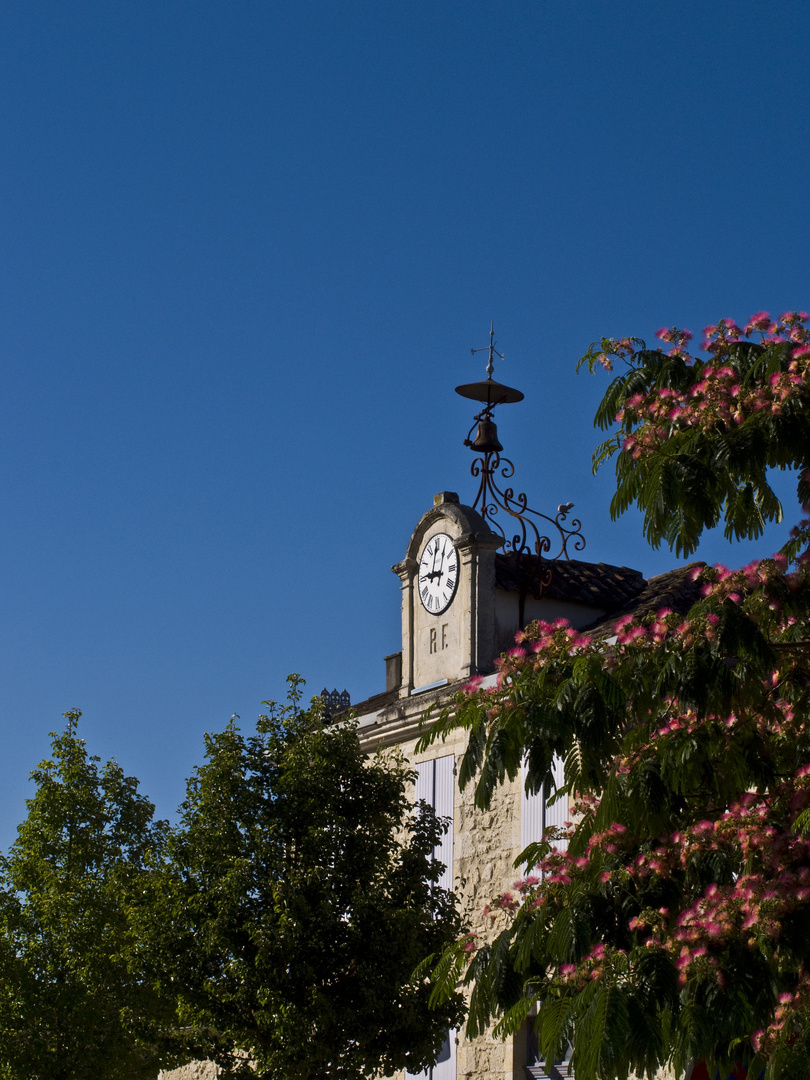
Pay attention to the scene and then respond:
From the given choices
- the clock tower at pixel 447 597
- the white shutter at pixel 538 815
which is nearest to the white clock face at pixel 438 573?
the clock tower at pixel 447 597

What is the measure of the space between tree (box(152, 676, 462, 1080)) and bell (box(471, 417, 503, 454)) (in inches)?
261

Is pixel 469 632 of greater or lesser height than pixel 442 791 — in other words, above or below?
above

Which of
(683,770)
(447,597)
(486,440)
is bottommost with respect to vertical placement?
(683,770)

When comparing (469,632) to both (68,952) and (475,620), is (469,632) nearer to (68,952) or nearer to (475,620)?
(475,620)

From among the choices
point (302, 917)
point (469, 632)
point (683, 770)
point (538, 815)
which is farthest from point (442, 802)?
point (683, 770)

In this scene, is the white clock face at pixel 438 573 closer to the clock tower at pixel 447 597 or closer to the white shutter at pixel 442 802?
the clock tower at pixel 447 597

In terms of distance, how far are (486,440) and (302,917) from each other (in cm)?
870

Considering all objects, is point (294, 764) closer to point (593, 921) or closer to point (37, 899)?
point (37, 899)

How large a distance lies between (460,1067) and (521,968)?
9.81 metres

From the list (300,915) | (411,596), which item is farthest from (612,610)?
(300,915)

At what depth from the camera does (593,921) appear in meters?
7.57

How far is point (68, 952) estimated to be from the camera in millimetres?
17391

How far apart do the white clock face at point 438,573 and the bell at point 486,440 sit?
5.65ft

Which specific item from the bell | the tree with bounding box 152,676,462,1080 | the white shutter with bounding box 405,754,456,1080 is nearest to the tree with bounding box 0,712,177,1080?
the tree with bounding box 152,676,462,1080
